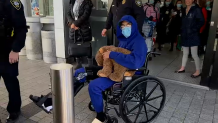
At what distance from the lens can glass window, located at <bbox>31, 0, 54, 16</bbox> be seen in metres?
4.98

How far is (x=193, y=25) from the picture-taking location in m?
3.57

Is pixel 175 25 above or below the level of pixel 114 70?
above

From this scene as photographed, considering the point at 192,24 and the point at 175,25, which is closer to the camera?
the point at 192,24

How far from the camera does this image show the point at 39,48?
474 cm

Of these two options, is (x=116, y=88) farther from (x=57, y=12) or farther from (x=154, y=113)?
(x=57, y=12)

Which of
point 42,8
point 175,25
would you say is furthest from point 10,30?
point 175,25

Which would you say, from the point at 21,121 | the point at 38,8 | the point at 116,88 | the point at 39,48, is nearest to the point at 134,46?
the point at 116,88

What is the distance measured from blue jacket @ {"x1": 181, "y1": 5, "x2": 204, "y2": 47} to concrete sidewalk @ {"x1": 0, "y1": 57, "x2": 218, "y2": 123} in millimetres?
868

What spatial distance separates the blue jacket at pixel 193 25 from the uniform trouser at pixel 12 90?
293cm

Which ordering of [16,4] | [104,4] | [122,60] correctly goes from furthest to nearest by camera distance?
[104,4] → [16,4] → [122,60]

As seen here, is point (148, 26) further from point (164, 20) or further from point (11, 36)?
point (11, 36)

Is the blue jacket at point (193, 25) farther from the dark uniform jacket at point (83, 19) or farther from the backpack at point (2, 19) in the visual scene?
the backpack at point (2, 19)

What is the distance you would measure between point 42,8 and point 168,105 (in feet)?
12.9

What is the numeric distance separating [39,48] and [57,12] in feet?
3.47
